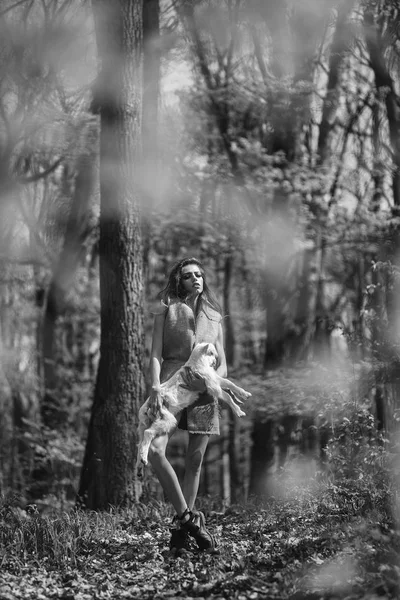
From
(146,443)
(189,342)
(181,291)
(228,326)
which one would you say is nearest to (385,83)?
(228,326)

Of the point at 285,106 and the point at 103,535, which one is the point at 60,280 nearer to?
the point at 285,106

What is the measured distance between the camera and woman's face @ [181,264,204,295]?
19.8 ft

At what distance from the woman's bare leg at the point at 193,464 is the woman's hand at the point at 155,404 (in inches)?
14.0

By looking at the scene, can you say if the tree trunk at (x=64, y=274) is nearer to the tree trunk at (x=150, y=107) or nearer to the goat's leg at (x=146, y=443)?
the tree trunk at (x=150, y=107)

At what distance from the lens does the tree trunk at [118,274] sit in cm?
839

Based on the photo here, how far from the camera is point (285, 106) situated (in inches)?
611

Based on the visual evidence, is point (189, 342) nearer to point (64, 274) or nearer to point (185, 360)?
point (185, 360)

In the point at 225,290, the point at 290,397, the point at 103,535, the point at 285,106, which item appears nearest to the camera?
the point at 103,535

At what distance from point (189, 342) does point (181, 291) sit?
0.43 m

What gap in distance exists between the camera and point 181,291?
618 cm

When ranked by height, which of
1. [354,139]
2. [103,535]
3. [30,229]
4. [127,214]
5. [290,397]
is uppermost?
[354,139]

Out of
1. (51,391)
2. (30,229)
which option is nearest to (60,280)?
(30,229)

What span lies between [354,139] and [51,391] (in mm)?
8318

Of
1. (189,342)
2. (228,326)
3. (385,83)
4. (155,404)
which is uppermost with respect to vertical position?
(385,83)
